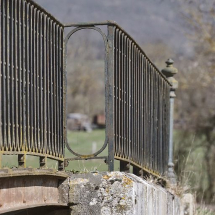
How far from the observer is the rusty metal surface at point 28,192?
545 cm

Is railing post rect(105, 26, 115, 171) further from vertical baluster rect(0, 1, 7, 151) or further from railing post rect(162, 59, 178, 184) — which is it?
railing post rect(162, 59, 178, 184)

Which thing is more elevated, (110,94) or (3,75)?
(3,75)

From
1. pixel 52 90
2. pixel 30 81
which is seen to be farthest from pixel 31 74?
pixel 52 90

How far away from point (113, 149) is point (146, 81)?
1.90 m

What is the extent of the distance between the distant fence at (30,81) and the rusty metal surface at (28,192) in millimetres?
202

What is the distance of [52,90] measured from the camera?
658cm

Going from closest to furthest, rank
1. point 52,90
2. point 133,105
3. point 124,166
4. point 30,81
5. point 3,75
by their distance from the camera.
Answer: point 3,75, point 30,81, point 52,90, point 124,166, point 133,105

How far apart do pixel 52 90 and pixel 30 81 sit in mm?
513

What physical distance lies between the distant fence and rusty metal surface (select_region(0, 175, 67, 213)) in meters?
0.20

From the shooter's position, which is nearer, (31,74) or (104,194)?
(31,74)

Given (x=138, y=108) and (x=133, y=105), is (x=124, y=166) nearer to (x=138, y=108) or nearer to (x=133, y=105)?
(x=133, y=105)

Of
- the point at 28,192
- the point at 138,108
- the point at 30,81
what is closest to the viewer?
the point at 28,192

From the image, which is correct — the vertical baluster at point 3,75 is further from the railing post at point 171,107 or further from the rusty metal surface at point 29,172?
the railing post at point 171,107

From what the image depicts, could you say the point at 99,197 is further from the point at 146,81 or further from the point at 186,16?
the point at 186,16
